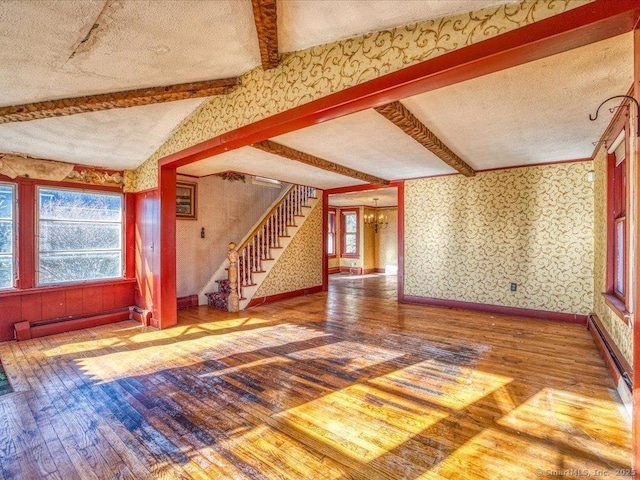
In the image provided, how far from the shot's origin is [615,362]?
114 inches

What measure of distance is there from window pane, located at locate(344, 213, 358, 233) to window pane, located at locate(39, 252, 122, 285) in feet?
25.6

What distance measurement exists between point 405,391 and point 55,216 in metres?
5.22

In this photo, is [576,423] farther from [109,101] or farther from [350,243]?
[350,243]

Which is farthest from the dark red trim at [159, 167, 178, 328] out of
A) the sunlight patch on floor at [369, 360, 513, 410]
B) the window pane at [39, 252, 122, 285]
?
the sunlight patch on floor at [369, 360, 513, 410]

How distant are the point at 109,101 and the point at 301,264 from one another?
5.04 m

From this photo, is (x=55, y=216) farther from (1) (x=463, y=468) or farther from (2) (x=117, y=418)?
(1) (x=463, y=468)

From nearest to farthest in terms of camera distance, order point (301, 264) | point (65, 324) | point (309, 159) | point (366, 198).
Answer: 1. point (65, 324)
2. point (309, 159)
3. point (301, 264)
4. point (366, 198)

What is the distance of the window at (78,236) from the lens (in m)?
4.48

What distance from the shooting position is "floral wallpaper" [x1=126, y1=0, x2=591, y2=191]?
5.48ft

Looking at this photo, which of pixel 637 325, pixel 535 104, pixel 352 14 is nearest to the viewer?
pixel 637 325

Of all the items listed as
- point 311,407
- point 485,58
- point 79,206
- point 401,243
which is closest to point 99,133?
point 79,206

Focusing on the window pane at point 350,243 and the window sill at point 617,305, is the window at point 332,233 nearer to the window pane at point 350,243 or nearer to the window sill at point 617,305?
the window pane at point 350,243

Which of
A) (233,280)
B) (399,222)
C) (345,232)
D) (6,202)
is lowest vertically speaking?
(233,280)

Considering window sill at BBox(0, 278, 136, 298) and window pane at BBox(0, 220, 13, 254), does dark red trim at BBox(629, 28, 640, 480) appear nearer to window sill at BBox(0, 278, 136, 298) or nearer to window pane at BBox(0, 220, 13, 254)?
window sill at BBox(0, 278, 136, 298)
